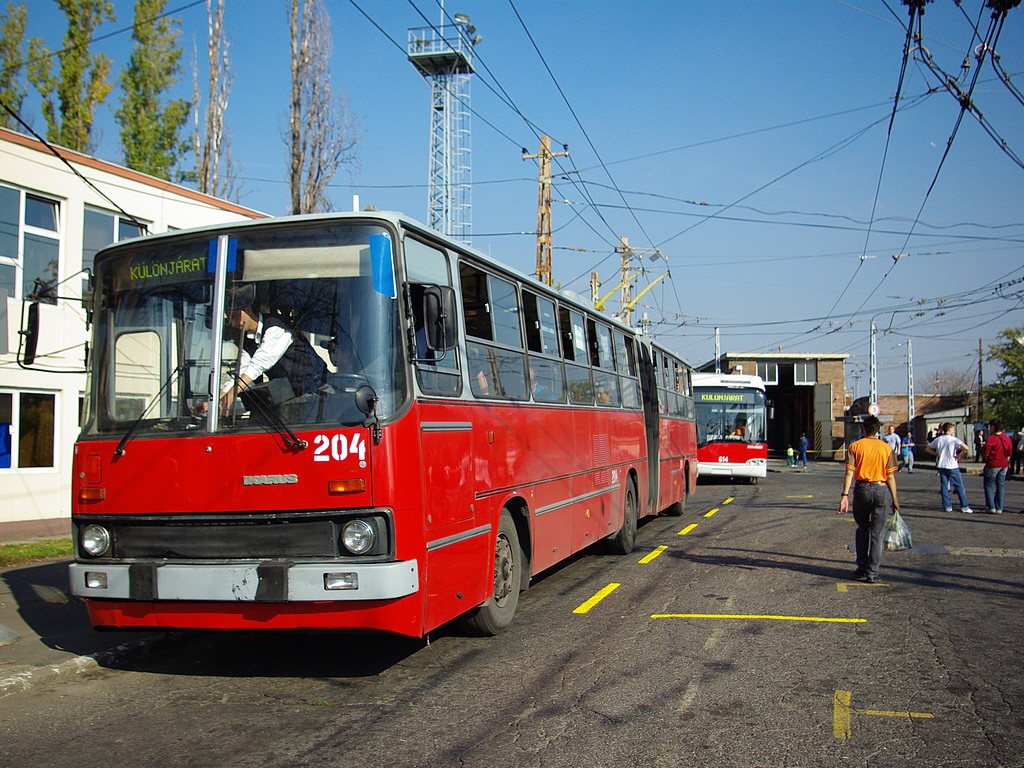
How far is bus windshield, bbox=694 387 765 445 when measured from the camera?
28594 mm

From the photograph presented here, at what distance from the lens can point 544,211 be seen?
2516 centimetres

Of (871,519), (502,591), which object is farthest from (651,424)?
(502,591)

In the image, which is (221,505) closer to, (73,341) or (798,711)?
(798,711)

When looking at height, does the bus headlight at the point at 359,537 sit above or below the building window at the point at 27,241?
below

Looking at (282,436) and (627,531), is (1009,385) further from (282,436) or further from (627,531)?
(282,436)

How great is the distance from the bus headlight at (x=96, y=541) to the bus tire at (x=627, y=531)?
7428 mm

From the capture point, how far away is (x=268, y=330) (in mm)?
6102

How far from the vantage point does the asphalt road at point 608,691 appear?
16.4 ft

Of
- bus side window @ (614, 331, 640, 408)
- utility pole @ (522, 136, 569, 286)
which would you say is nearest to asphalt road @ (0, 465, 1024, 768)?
bus side window @ (614, 331, 640, 408)

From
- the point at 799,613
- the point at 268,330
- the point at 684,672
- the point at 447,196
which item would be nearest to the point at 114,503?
the point at 268,330

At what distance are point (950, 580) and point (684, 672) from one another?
518 centimetres

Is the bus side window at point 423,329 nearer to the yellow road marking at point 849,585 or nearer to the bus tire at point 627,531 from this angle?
the yellow road marking at point 849,585

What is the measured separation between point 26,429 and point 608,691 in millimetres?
12527

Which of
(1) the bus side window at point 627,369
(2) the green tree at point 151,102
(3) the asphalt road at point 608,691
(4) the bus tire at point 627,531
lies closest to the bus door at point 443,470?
(3) the asphalt road at point 608,691
